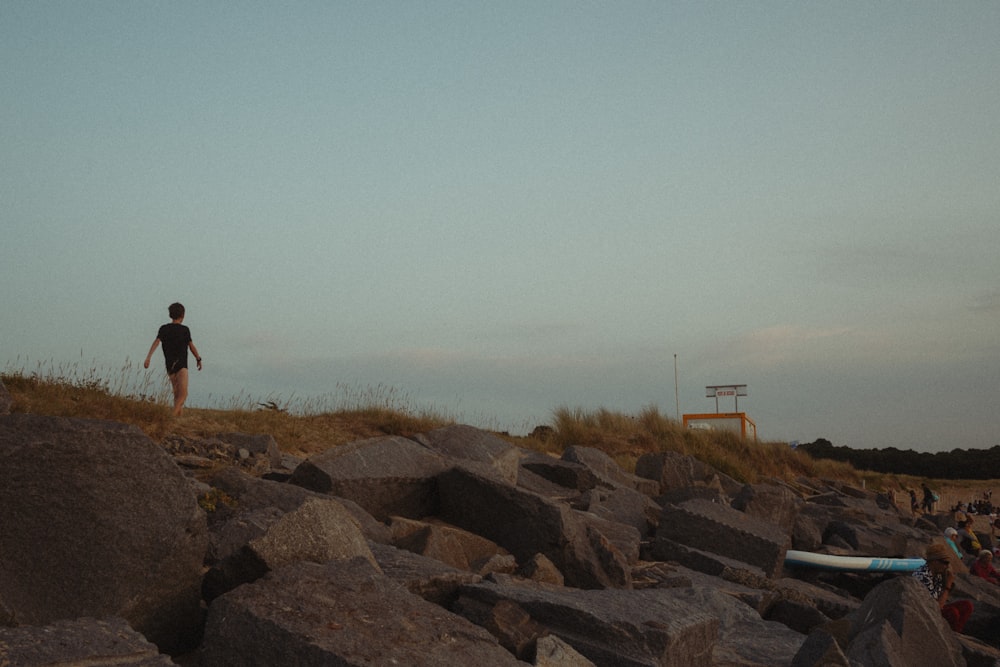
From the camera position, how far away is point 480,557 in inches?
228

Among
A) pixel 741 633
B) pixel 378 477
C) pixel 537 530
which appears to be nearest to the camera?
pixel 741 633

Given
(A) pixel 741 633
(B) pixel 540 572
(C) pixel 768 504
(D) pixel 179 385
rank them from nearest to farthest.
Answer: (B) pixel 540 572 < (A) pixel 741 633 < (C) pixel 768 504 < (D) pixel 179 385

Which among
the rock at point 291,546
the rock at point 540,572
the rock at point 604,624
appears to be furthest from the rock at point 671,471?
the rock at point 291,546

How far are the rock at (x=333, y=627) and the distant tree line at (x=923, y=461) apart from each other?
37.2m

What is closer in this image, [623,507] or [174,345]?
[623,507]

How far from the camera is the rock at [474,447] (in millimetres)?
8624

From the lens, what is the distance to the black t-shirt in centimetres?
1230

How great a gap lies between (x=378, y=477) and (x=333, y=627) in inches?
136

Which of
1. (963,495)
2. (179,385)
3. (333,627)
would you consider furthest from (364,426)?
(963,495)

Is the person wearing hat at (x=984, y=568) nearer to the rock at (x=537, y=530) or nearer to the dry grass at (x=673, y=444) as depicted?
the dry grass at (x=673, y=444)

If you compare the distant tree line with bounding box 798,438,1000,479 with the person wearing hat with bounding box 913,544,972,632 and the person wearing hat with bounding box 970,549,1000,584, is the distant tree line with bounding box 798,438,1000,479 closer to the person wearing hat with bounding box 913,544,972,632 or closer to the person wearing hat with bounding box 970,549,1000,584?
the person wearing hat with bounding box 970,549,1000,584

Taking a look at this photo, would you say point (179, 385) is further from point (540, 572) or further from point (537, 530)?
point (540, 572)

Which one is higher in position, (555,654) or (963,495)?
(555,654)

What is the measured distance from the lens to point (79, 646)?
2830 mm
